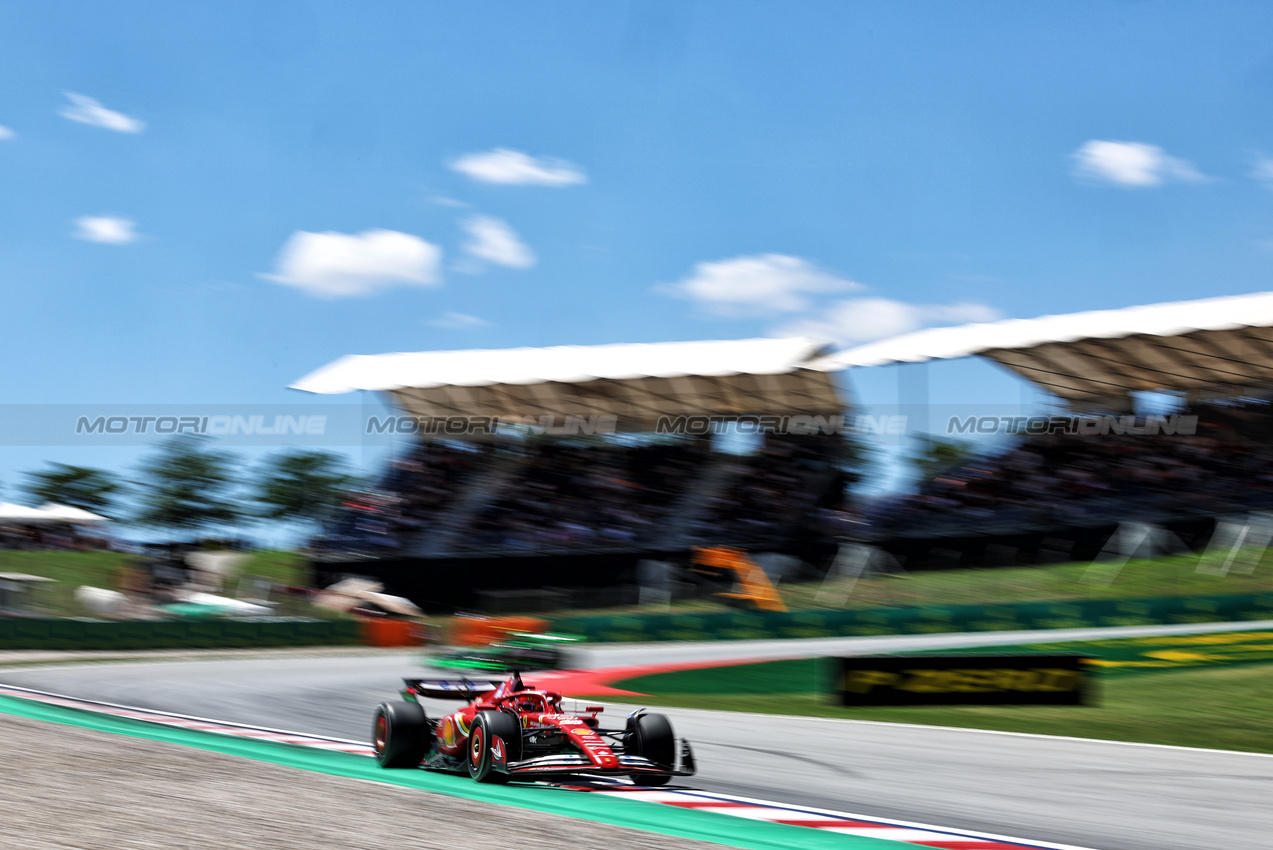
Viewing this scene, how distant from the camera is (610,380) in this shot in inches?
1067

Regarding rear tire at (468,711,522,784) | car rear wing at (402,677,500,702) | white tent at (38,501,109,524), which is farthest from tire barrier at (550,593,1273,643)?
white tent at (38,501,109,524)

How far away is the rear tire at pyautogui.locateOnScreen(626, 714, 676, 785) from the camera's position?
24.3 ft

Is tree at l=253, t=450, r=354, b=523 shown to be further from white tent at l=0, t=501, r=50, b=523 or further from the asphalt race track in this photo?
the asphalt race track

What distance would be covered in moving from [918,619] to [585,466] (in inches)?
443

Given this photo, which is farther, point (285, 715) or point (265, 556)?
point (265, 556)

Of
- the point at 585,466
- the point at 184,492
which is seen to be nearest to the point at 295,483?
the point at 184,492

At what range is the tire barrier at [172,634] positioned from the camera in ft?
67.2

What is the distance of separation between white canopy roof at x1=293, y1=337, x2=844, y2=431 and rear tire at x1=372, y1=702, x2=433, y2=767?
59.6ft

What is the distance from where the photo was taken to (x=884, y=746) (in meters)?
9.79

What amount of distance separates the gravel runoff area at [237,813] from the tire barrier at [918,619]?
14.3 meters

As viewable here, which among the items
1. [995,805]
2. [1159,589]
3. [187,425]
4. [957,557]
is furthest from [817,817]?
[187,425]

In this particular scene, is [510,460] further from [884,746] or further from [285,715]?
[884,746]

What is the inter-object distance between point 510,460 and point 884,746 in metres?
21.6

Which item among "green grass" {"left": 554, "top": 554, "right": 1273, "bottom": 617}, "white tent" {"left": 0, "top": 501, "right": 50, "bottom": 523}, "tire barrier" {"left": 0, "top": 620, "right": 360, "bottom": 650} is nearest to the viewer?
"green grass" {"left": 554, "top": 554, "right": 1273, "bottom": 617}
